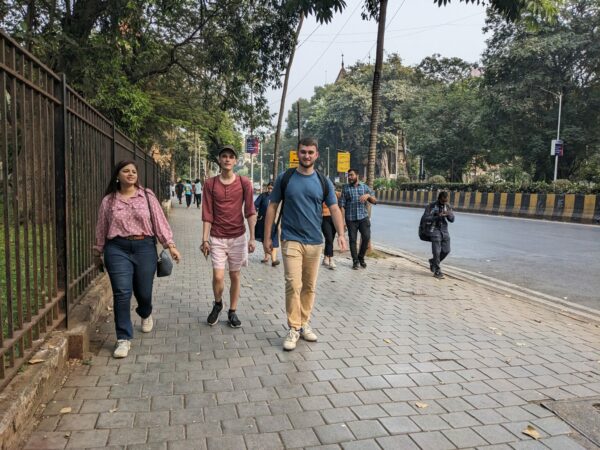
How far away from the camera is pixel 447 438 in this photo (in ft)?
9.64

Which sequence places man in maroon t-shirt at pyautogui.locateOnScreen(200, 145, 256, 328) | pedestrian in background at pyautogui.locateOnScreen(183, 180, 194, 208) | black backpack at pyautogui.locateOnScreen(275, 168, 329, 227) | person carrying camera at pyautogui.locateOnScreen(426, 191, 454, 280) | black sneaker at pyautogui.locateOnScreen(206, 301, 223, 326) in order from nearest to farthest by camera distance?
black backpack at pyautogui.locateOnScreen(275, 168, 329, 227), man in maroon t-shirt at pyautogui.locateOnScreen(200, 145, 256, 328), black sneaker at pyautogui.locateOnScreen(206, 301, 223, 326), person carrying camera at pyautogui.locateOnScreen(426, 191, 454, 280), pedestrian in background at pyautogui.locateOnScreen(183, 180, 194, 208)

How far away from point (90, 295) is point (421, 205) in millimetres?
29988

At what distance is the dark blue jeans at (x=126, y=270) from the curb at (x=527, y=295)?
4821 millimetres

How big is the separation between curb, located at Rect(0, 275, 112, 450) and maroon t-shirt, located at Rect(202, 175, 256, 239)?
1.36 m

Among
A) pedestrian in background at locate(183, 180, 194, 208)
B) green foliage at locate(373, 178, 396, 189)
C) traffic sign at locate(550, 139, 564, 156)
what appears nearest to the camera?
pedestrian in background at locate(183, 180, 194, 208)

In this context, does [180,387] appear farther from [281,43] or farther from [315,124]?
[315,124]

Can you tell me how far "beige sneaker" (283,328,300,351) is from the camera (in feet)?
14.5

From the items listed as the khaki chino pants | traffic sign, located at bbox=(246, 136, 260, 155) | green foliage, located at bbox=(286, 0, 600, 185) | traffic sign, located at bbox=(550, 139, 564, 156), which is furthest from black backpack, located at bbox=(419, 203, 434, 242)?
traffic sign, located at bbox=(550, 139, 564, 156)

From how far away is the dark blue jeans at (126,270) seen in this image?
419cm

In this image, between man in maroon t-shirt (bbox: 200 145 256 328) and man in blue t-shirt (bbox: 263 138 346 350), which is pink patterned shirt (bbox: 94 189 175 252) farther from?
man in blue t-shirt (bbox: 263 138 346 350)

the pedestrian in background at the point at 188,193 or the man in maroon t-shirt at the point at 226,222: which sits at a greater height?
the man in maroon t-shirt at the point at 226,222

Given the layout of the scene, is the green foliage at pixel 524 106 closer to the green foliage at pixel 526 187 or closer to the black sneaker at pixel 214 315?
the green foliage at pixel 526 187

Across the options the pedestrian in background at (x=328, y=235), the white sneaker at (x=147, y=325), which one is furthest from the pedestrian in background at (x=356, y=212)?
the white sneaker at (x=147, y=325)

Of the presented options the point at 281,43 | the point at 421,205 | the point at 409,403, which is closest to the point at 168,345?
the point at 409,403
